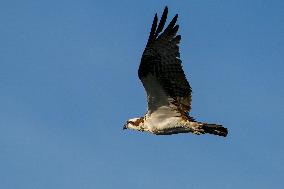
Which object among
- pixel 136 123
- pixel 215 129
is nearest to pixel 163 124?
pixel 136 123

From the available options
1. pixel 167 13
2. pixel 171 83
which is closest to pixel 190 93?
pixel 171 83

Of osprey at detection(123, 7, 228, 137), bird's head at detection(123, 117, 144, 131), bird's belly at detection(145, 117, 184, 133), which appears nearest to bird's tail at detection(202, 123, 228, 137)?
osprey at detection(123, 7, 228, 137)

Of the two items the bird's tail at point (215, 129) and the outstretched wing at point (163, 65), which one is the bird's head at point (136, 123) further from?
the bird's tail at point (215, 129)

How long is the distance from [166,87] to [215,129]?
5.17 ft

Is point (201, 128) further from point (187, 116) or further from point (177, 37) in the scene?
point (177, 37)

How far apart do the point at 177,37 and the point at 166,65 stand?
0.73 metres

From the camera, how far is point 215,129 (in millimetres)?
23953

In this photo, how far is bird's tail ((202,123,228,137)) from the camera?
2381 cm

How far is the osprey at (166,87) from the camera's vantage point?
23.7 m

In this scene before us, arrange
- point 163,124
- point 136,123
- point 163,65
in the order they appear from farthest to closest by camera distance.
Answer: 1. point 136,123
2. point 163,124
3. point 163,65

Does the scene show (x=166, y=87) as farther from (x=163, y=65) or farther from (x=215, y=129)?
(x=215, y=129)

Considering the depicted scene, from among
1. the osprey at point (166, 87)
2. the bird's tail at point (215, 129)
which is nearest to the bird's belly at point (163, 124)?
the osprey at point (166, 87)

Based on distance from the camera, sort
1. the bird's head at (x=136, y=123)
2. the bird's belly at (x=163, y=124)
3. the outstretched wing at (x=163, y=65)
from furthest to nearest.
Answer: the bird's head at (x=136, y=123)
the bird's belly at (x=163, y=124)
the outstretched wing at (x=163, y=65)

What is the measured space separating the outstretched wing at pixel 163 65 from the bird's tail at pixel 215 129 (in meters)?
0.89
